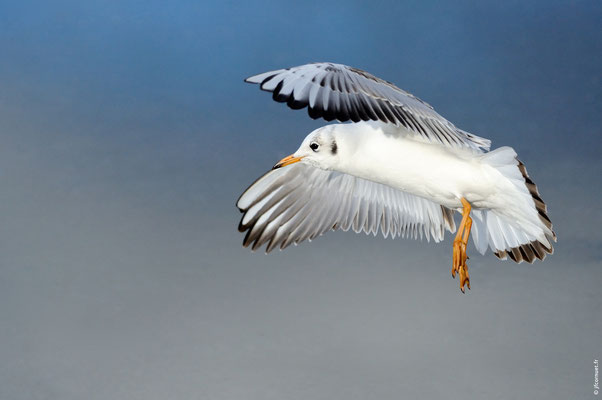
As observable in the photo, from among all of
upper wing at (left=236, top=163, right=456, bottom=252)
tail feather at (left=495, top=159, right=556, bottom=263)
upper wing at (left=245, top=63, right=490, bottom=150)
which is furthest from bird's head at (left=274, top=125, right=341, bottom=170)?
tail feather at (left=495, top=159, right=556, bottom=263)

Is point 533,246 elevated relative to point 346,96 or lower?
lower

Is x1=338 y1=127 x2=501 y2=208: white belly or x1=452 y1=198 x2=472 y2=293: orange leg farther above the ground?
x1=338 y1=127 x2=501 y2=208: white belly

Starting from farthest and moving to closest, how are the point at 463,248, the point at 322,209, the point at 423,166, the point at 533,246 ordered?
the point at 322,209, the point at 533,246, the point at 463,248, the point at 423,166

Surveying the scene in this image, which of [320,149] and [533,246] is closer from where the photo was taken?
[320,149]

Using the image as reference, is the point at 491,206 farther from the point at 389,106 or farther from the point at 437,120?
the point at 389,106

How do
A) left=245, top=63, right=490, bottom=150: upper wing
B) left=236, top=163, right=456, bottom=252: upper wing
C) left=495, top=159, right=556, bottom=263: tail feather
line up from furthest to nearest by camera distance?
1. left=236, top=163, right=456, bottom=252: upper wing
2. left=495, top=159, right=556, bottom=263: tail feather
3. left=245, top=63, right=490, bottom=150: upper wing

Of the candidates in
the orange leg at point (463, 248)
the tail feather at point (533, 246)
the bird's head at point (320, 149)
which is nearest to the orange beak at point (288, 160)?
the bird's head at point (320, 149)

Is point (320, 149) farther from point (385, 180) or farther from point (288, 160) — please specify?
point (385, 180)

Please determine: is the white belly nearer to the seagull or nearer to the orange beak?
the seagull

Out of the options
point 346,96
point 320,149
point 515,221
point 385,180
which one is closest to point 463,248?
point 515,221
